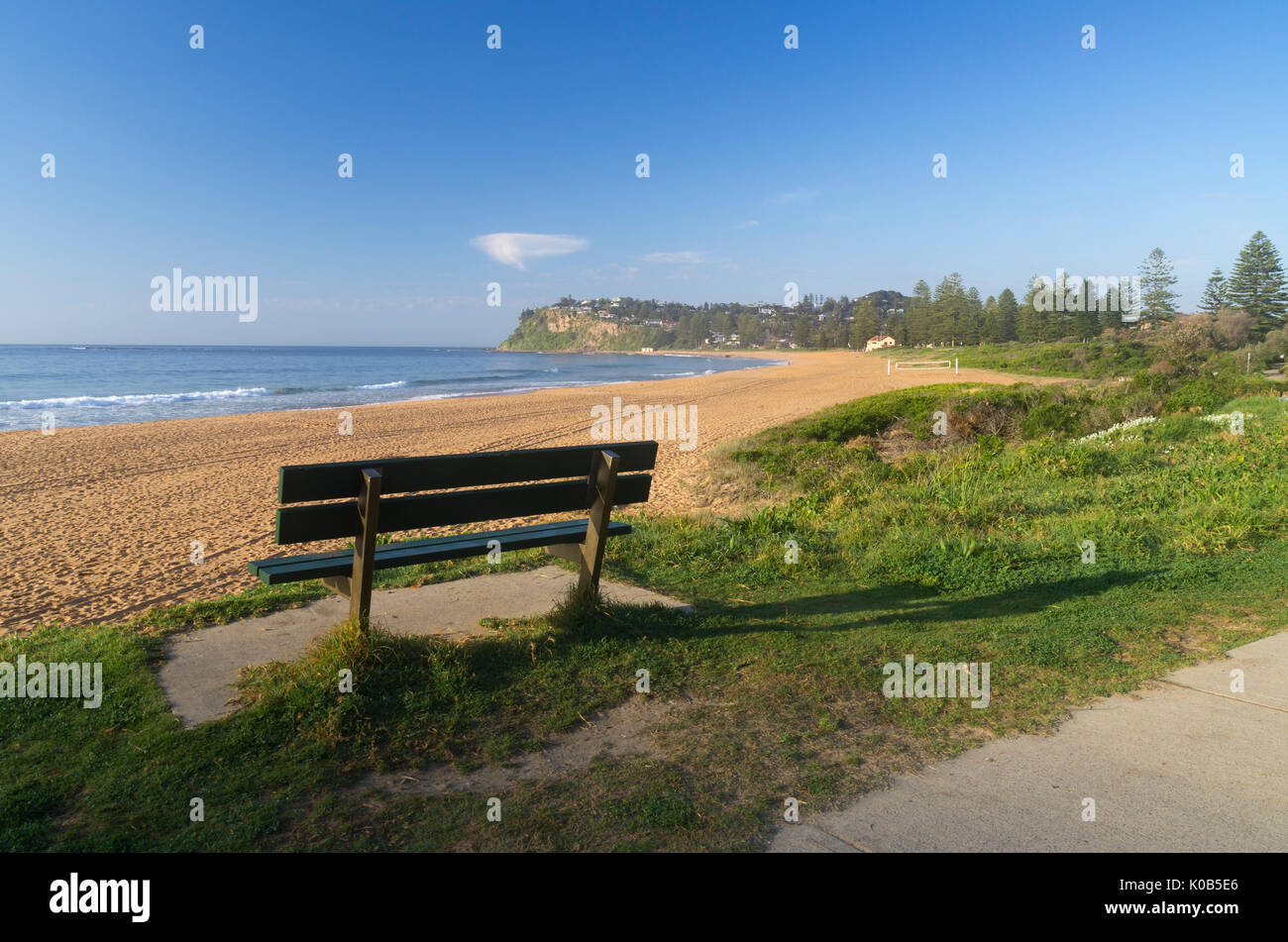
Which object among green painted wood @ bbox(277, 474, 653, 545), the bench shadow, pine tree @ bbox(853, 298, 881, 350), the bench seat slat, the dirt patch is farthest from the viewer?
pine tree @ bbox(853, 298, 881, 350)

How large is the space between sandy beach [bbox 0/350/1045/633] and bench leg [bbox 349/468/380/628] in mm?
3564

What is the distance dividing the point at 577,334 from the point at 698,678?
182526 millimetres

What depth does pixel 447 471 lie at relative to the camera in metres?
3.74

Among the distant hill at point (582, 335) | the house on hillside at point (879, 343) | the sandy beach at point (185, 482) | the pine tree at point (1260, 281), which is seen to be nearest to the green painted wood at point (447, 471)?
the sandy beach at point (185, 482)

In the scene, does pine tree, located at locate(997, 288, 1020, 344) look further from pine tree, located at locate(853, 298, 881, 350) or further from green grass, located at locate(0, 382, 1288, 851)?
green grass, located at locate(0, 382, 1288, 851)

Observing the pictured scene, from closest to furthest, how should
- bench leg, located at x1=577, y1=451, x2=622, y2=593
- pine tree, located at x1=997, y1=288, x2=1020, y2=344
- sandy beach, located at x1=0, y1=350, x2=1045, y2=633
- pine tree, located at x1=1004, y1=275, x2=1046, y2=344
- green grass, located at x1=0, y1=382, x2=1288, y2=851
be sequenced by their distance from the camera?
green grass, located at x1=0, y1=382, x2=1288, y2=851 < bench leg, located at x1=577, y1=451, x2=622, y2=593 < sandy beach, located at x1=0, y1=350, x2=1045, y2=633 < pine tree, located at x1=1004, y1=275, x2=1046, y2=344 < pine tree, located at x1=997, y1=288, x2=1020, y2=344

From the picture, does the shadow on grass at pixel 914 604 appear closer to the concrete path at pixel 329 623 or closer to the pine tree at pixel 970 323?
the concrete path at pixel 329 623

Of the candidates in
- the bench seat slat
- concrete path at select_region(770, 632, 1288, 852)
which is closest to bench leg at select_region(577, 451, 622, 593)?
the bench seat slat

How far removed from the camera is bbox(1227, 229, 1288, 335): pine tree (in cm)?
5231

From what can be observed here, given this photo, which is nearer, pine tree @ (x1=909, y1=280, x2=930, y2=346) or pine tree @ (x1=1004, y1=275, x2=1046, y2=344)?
pine tree @ (x1=1004, y1=275, x2=1046, y2=344)

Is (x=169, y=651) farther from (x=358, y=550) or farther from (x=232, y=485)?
(x=232, y=485)

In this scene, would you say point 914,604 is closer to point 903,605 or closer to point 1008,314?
point 903,605

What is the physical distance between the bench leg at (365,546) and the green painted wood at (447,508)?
0.25 feet
